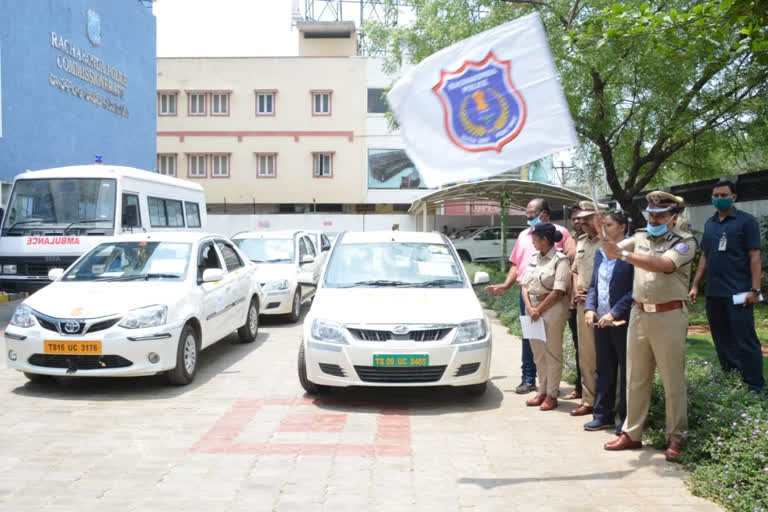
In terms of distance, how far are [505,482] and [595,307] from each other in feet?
5.98

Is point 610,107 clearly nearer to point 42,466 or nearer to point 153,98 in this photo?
point 42,466

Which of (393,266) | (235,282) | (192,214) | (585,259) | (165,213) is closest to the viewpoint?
(585,259)

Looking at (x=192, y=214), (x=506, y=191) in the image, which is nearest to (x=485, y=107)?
(x=192, y=214)

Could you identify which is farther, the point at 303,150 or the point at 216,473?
the point at 303,150

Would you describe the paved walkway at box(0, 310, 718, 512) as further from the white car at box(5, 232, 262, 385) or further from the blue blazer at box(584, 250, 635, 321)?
the blue blazer at box(584, 250, 635, 321)

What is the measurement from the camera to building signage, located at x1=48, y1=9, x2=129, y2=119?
21.0 metres

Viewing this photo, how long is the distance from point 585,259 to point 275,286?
6.94 meters

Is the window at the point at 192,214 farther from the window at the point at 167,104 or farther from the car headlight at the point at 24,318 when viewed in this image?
the window at the point at 167,104

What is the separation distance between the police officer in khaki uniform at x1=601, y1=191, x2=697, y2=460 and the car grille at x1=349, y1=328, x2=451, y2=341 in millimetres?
1871

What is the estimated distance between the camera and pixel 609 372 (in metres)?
5.76

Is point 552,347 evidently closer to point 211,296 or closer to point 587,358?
point 587,358

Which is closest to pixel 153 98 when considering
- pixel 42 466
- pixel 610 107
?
pixel 610 107

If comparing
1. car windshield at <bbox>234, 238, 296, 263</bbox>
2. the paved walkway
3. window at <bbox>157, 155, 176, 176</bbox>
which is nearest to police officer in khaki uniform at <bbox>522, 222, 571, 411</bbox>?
the paved walkway

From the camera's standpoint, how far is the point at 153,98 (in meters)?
28.6
